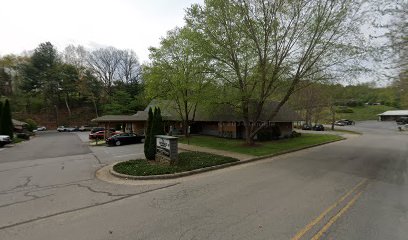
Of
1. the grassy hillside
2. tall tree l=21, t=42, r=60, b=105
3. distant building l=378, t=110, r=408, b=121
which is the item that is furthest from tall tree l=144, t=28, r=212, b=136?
distant building l=378, t=110, r=408, b=121

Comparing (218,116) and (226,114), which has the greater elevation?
(226,114)

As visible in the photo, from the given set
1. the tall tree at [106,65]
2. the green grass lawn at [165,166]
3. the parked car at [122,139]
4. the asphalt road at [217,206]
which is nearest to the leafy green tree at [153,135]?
the green grass lawn at [165,166]

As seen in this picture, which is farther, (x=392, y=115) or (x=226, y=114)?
(x=392, y=115)

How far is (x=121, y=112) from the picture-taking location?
55.7m

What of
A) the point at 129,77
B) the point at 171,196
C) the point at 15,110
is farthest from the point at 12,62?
the point at 171,196

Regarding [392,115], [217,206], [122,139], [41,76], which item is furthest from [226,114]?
[392,115]

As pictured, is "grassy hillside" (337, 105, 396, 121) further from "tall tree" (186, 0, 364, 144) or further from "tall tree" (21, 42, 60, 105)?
"tall tree" (21, 42, 60, 105)

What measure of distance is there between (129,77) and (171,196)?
66944mm

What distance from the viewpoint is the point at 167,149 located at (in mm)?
12695

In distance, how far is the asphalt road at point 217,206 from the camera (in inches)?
213

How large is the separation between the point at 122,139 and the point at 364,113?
3706 inches

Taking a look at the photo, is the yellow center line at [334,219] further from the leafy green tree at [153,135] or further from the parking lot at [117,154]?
the parking lot at [117,154]

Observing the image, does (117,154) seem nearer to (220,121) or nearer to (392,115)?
(220,121)

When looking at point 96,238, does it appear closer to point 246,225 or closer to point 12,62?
point 246,225
